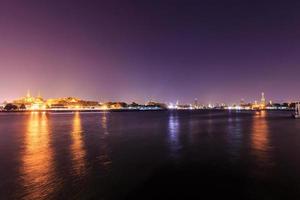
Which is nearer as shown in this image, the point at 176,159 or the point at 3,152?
the point at 176,159

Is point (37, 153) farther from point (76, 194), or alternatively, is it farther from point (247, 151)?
point (247, 151)

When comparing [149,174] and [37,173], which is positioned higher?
[37,173]

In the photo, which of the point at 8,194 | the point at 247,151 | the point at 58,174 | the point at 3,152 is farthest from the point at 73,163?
the point at 247,151

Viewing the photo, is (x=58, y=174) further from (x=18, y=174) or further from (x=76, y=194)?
(x=76, y=194)

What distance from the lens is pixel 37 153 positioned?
21531mm

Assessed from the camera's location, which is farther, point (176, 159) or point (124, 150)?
point (124, 150)

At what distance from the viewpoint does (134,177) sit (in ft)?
45.6

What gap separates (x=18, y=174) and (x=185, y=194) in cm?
890

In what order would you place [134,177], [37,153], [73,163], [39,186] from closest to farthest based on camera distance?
[39,186] → [134,177] → [73,163] → [37,153]

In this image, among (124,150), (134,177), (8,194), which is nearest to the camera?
(8,194)

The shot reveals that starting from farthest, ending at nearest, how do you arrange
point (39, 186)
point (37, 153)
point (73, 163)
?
point (37, 153) < point (73, 163) < point (39, 186)

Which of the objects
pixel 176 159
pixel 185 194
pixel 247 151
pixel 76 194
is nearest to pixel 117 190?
pixel 76 194

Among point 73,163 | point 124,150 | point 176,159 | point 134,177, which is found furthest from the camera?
point 124,150

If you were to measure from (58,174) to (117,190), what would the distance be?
4.37m
